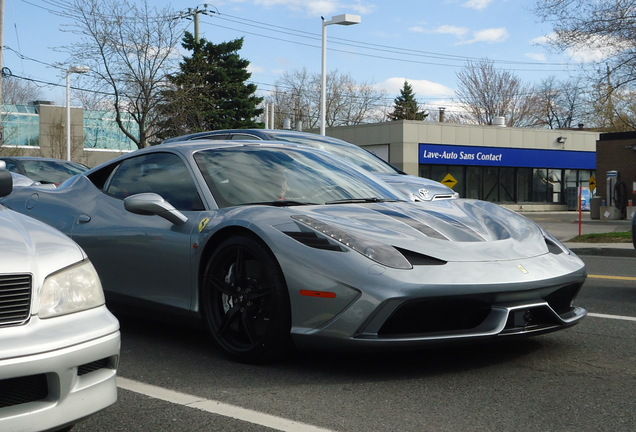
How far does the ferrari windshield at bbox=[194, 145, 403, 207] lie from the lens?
4.89 meters

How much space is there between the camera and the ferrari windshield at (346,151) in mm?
10102

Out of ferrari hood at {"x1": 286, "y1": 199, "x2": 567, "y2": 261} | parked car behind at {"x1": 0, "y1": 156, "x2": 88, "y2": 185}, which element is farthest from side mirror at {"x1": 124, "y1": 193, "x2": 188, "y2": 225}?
parked car behind at {"x1": 0, "y1": 156, "x2": 88, "y2": 185}

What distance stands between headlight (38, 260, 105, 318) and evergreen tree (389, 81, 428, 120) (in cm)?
7371

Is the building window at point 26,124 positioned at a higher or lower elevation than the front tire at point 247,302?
higher

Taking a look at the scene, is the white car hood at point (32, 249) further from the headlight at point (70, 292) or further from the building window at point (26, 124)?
the building window at point (26, 124)

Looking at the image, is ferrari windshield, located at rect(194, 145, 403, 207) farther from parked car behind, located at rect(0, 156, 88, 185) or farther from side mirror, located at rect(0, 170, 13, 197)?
parked car behind, located at rect(0, 156, 88, 185)

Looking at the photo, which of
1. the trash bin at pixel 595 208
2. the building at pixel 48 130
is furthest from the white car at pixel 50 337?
the building at pixel 48 130

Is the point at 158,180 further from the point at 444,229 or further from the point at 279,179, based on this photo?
the point at 444,229

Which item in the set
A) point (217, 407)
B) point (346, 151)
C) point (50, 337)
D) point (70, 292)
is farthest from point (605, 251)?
point (50, 337)

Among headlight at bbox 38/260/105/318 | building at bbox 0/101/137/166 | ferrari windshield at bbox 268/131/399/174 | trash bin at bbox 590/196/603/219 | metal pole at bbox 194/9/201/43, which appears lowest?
trash bin at bbox 590/196/603/219

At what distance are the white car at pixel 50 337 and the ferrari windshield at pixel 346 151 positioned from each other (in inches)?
280

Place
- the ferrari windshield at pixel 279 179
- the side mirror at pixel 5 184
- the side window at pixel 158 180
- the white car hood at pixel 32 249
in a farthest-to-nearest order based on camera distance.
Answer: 1. the side window at pixel 158 180
2. the ferrari windshield at pixel 279 179
3. the side mirror at pixel 5 184
4. the white car hood at pixel 32 249

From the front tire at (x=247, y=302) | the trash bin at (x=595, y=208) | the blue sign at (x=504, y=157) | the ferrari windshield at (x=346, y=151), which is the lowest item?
the trash bin at (x=595, y=208)

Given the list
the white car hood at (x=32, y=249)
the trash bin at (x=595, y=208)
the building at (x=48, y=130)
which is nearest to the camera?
the white car hood at (x=32, y=249)
